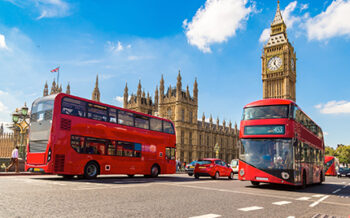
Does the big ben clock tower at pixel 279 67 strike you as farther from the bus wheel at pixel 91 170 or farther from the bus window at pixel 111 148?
the bus wheel at pixel 91 170

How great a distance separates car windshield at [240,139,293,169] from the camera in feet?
40.2

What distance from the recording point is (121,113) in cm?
1642

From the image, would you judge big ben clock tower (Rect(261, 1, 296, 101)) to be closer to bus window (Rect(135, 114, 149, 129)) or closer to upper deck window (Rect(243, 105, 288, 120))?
bus window (Rect(135, 114, 149, 129))

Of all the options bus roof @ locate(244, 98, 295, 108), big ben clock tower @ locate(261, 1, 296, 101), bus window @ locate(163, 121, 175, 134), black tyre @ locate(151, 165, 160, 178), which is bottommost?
black tyre @ locate(151, 165, 160, 178)

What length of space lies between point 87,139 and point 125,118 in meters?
2.89

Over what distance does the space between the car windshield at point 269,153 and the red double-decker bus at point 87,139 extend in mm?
6922

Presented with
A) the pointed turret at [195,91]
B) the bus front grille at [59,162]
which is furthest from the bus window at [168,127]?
the pointed turret at [195,91]

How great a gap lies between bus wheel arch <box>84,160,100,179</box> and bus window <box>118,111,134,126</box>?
107 inches

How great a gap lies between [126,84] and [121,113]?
6064 centimetres

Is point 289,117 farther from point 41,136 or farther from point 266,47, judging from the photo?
point 266,47

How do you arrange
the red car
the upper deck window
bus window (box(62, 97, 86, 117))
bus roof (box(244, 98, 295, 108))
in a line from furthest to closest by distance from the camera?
the red car
bus window (box(62, 97, 86, 117))
bus roof (box(244, 98, 295, 108))
the upper deck window

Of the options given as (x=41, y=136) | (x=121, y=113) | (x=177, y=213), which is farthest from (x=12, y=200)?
(x=121, y=113)

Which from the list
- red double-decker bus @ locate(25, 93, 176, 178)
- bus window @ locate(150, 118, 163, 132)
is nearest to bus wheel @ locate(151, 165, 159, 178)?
red double-decker bus @ locate(25, 93, 176, 178)

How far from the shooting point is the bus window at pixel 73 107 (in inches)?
529
